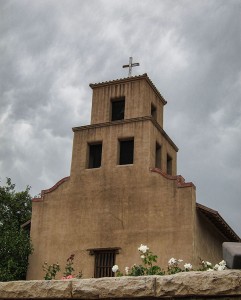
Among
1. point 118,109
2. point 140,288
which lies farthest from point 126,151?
point 140,288

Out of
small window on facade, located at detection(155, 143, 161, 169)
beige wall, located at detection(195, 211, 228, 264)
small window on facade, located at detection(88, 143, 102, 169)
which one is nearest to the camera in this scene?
beige wall, located at detection(195, 211, 228, 264)

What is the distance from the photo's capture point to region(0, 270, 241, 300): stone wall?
16.5ft

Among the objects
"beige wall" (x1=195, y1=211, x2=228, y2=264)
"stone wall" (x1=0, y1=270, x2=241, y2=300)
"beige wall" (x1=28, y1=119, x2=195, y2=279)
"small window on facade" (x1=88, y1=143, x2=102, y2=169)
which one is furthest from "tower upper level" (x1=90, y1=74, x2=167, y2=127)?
"stone wall" (x1=0, y1=270, x2=241, y2=300)

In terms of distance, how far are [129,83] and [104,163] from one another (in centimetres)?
378

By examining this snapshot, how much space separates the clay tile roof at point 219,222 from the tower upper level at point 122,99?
4.55 meters

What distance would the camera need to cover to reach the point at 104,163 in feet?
63.4

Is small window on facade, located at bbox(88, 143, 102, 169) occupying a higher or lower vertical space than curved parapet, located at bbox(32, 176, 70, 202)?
higher

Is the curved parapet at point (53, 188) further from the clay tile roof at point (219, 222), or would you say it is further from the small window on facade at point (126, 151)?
the clay tile roof at point (219, 222)

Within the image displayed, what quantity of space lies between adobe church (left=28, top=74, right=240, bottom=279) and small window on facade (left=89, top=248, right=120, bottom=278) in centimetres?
3

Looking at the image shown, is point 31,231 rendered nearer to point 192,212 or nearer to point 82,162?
point 82,162

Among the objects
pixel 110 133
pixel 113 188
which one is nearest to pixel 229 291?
pixel 113 188

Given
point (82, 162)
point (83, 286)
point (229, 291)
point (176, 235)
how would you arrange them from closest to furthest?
1. point (229, 291)
2. point (83, 286)
3. point (176, 235)
4. point (82, 162)

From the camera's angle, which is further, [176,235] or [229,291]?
[176,235]

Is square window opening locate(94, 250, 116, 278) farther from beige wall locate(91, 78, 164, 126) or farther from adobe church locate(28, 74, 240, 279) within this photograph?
beige wall locate(91, 78, 164, 126)
